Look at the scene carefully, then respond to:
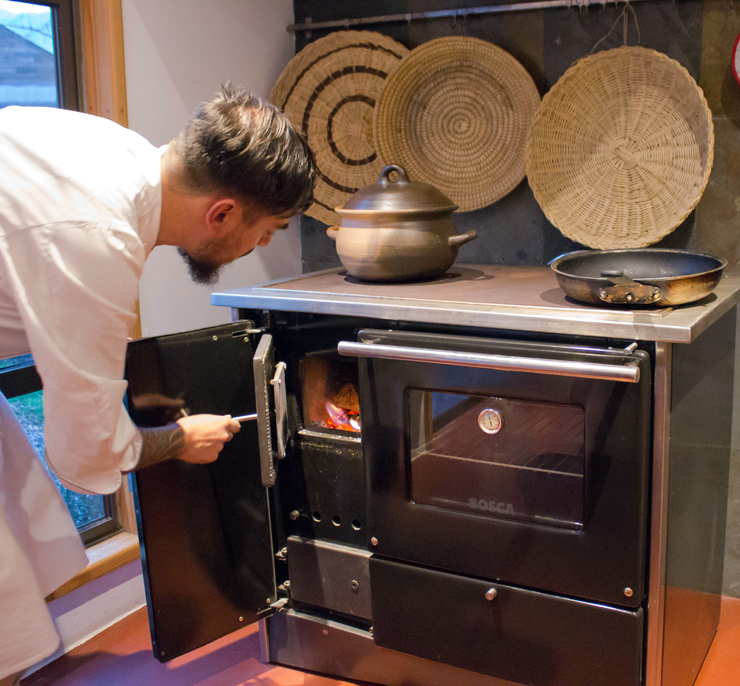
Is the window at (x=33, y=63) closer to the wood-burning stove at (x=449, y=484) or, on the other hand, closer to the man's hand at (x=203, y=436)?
the wood-burning stove at (x=449, y=484)

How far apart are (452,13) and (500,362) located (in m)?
1.27

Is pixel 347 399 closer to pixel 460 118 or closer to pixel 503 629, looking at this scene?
pixel 503 629

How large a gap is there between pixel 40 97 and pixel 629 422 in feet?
5.24

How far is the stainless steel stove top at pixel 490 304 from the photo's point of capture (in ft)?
4.38

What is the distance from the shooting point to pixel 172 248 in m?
2.13

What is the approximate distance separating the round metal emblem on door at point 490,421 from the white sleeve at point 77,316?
711 millimetres

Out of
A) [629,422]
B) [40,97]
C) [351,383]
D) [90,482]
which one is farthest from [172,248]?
[629,422]

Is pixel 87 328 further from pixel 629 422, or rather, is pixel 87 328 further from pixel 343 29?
pixel 343 29

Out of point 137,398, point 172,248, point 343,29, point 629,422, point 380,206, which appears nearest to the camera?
point 629,422

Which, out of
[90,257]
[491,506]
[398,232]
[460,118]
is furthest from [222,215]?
[460,118]

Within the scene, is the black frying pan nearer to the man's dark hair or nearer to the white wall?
Result: the man's dark hair

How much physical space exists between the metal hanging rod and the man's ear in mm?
1202

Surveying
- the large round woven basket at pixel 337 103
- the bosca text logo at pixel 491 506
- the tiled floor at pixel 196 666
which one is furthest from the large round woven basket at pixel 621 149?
the tiled floor at pixel 196 666

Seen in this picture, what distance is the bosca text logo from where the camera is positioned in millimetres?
1503
